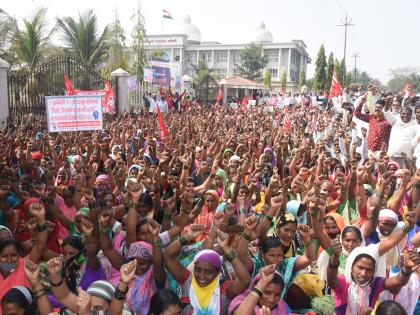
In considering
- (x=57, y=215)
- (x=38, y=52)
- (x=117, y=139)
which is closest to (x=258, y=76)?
(x=38, y=52)

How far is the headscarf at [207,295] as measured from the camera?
246 centimetres

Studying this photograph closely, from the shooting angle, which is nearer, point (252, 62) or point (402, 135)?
point (402, 135)

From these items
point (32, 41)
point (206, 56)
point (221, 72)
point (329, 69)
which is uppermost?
point (206, 56)

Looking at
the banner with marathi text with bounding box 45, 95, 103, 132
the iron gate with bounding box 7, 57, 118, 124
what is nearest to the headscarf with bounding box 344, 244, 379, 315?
the banner with marathi text with bounding box 45, 95, 103, 132

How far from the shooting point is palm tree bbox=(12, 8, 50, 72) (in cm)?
1472

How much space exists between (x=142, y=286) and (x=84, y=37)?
651 inches

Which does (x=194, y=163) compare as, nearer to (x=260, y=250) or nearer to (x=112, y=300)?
(x=260, y=250)

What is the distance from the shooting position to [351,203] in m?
4.46

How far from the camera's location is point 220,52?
219ft

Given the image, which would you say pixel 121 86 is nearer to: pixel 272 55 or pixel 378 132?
pixel 378 132

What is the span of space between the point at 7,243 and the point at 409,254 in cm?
252

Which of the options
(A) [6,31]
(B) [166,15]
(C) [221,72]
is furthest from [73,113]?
(C) [221,72]

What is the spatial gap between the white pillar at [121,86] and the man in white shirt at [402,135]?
1020cm

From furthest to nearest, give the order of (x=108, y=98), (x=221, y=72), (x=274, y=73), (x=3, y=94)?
(x=221, y=72), (x=274, y=73), (x=108, y=98), (x=3, y=94)
